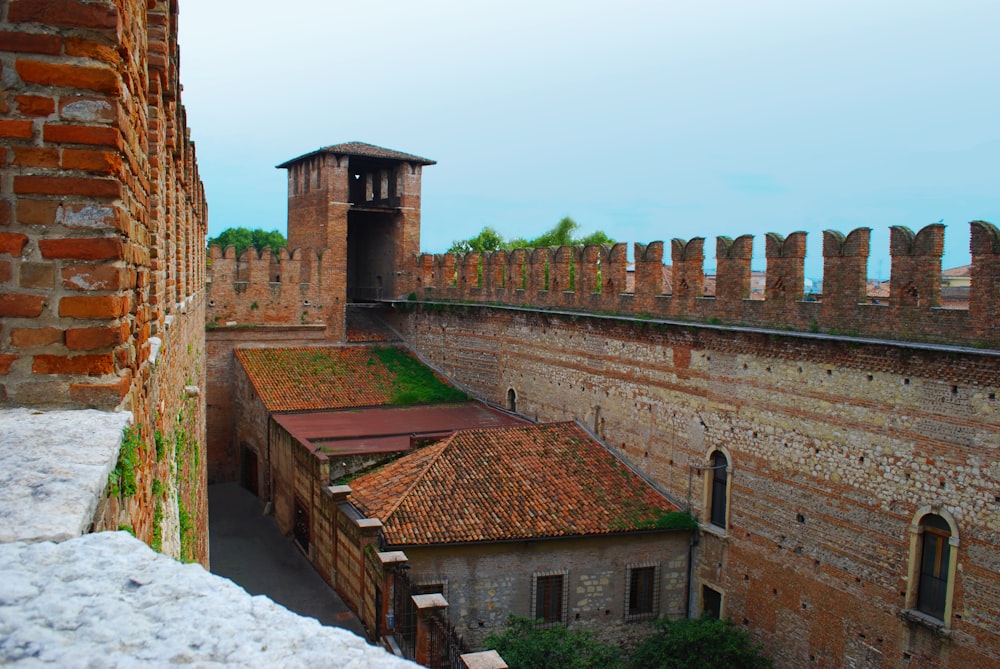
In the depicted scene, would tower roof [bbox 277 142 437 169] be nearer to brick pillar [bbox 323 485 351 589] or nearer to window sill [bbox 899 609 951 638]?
brick pillar [bbox 323 485 351 589]

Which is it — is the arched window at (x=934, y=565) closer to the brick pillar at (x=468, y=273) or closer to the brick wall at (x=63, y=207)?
the brick wall at (x=63, y=207)

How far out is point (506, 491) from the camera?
567 inches

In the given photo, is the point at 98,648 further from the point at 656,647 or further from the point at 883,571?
the point at 656,647

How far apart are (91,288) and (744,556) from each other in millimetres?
12368

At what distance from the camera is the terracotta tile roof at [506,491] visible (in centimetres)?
1338

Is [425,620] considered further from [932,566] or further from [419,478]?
[932,566]

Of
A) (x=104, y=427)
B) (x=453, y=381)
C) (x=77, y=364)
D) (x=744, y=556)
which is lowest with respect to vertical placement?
(x=744, y=556)

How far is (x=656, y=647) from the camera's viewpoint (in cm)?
1312

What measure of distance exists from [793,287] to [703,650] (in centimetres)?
543

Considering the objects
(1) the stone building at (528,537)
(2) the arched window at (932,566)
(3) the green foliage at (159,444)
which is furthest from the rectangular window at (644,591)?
(3) the green foliage at (159,444)

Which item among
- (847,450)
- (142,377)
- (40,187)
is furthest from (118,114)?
(847,450)

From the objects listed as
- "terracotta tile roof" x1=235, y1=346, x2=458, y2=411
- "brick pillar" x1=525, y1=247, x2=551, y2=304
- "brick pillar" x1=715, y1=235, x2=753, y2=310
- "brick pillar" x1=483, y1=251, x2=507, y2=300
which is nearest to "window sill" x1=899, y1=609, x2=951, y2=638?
"brick pillar" x1=715, y1=235, x2=753, y2=310

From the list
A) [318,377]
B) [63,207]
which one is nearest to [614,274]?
[318,377]

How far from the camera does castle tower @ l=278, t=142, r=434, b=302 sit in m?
24.6
